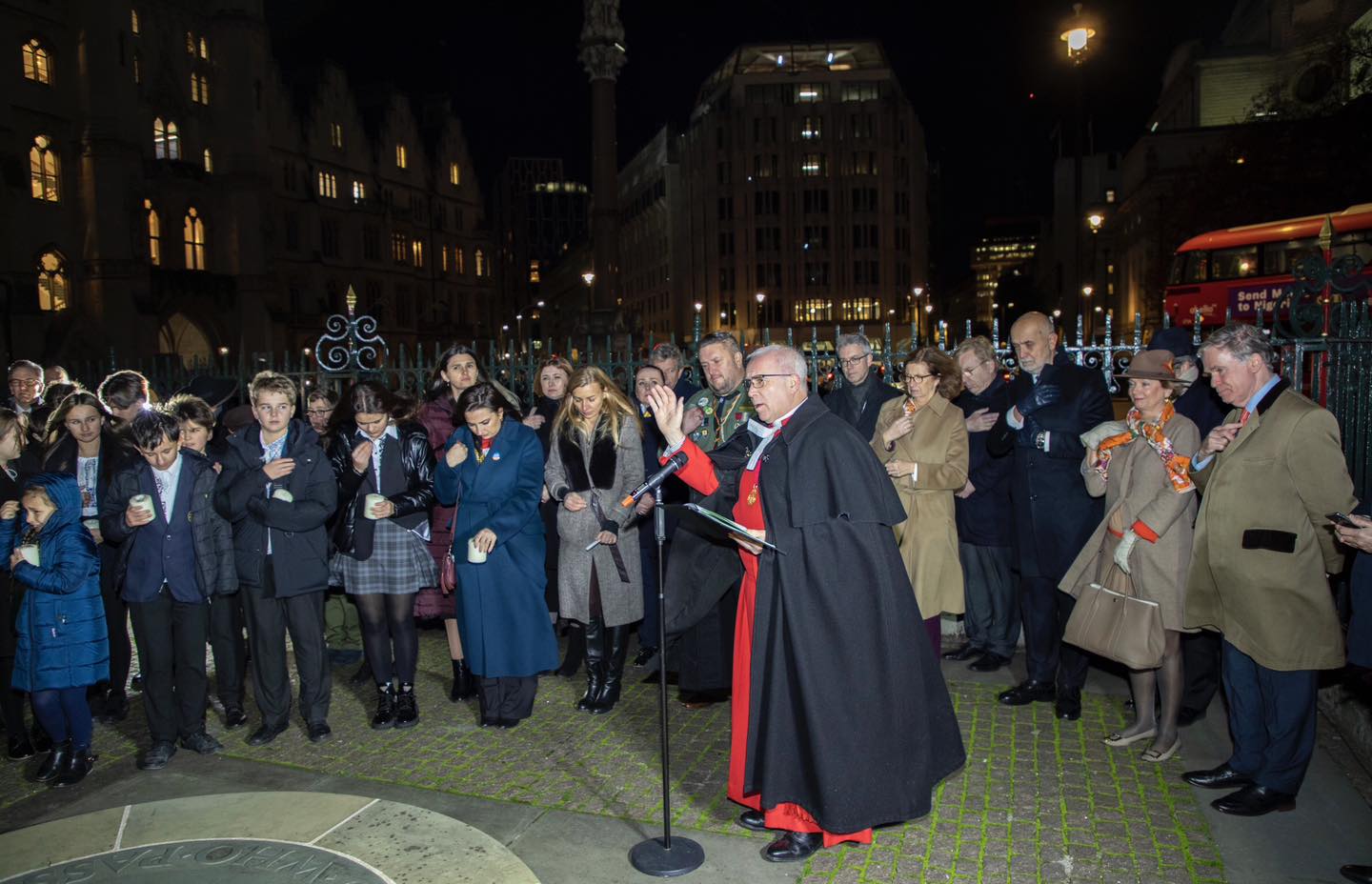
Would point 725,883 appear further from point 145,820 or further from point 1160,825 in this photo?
point 145,820

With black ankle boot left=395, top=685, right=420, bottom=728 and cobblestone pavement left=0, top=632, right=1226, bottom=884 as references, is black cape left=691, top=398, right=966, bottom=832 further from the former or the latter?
black ankle boot left=395, top=685, right=420, bottom=728

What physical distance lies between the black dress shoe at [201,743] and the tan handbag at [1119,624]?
5.35 m

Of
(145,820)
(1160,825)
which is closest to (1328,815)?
(1160,825)

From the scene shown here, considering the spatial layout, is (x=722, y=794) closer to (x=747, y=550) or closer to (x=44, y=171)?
(x=747, y=550)

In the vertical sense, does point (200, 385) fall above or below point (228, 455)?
above

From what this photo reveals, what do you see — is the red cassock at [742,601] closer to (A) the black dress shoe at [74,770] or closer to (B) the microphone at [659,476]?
(B) the microphone at [659,476]

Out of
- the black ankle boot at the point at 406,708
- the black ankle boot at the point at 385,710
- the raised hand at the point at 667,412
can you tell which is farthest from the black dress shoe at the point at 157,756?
the raised hand at the point at 667,412

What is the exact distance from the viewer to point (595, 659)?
6422 millimetres

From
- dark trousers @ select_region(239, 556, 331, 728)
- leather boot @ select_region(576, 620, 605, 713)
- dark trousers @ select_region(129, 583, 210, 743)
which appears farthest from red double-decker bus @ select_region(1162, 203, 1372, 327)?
dark trousers @ select_region(129, 583, 210, 743)

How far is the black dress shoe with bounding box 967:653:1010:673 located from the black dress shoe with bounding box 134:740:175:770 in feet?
18.3

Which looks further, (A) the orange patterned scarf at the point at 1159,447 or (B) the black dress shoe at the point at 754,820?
(A) the orange patterned scarf at the point at 1159,447

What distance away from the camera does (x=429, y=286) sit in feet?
190

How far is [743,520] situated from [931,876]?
181 cm

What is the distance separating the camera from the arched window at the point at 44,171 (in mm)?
30625
